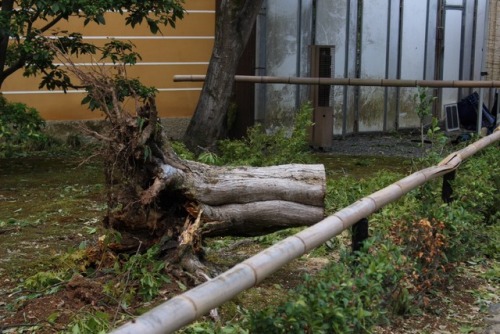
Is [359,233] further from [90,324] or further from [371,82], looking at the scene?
[371,82]

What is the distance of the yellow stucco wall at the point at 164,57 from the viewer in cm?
1204

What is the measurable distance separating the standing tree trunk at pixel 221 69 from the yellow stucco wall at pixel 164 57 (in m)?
2.34

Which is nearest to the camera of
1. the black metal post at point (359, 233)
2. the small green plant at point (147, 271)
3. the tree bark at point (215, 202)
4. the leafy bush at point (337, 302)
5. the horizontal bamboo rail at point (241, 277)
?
the horizontal bamboo rail at point (241, 277)

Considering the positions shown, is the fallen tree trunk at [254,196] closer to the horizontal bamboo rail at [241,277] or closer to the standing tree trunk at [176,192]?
the standing tree trunk at [176,192]

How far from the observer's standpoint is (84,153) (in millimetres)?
11430

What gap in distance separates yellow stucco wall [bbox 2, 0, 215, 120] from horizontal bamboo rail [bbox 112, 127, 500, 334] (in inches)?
327

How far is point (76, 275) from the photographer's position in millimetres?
4746

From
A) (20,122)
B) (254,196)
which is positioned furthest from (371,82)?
(254,196)

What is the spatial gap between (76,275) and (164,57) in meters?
8.31

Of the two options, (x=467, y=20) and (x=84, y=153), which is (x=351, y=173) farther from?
(x=467, y=20)

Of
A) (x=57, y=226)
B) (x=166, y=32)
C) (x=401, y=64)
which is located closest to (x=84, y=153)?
(x=166, y=32)

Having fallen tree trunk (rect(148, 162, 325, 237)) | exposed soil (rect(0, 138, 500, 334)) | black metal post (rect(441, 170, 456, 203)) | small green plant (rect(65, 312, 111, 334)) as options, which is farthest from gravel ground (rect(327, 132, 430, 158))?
small green plant (rect(65, 312, 111, 334))

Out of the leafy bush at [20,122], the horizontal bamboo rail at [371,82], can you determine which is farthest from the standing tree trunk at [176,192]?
the horizontal bamboo rail at [371,82]

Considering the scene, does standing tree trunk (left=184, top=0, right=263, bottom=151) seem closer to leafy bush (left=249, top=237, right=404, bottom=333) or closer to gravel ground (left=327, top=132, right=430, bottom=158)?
gravel ground (left=327, top=132, right=430, bottom=158)
